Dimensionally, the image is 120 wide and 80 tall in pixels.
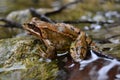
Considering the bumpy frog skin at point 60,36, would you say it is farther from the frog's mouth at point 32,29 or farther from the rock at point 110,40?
the rock at point 110,40

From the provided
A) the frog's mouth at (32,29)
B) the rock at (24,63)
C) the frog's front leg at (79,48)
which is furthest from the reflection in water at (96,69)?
the frog's mouth at (32,29)

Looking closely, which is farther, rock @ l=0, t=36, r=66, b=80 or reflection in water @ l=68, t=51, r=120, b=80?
rock @ l=0, t=36, r=66, b=80

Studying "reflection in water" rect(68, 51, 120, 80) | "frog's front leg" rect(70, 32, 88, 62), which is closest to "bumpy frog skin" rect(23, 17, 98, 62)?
"frog's front leg" rect(70, 32, 88, 62)

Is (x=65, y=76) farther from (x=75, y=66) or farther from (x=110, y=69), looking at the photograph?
(x=110, y=69)

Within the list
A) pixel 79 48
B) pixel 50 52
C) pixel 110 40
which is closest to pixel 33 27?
pixel 50 52

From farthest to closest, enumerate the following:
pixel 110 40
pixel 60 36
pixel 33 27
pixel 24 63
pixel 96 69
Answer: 1. pixel 110 40
2. pixel 33 27
3. pixel 60 36
4. pixel 24 63
5. pixel 96 69

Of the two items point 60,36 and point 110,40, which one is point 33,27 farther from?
point 110,40

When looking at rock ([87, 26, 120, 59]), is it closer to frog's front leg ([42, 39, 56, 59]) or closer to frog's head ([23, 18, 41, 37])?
frog's front leg ([42, 39, 56, 59])
